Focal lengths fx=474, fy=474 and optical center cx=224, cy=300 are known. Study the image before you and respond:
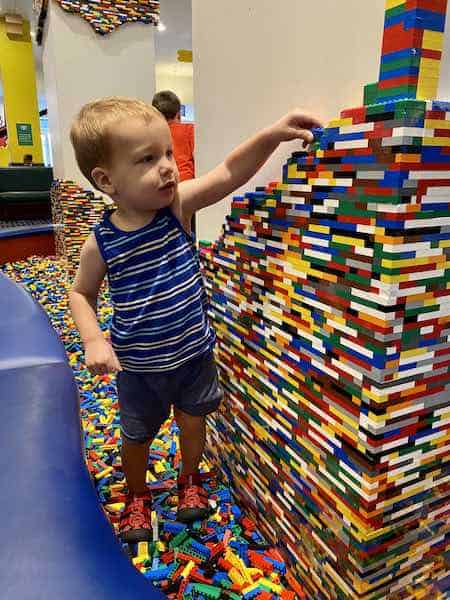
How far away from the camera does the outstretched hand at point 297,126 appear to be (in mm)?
729

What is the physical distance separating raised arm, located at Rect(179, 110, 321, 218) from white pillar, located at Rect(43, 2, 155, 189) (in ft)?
8.78

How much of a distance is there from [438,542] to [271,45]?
0.91 m

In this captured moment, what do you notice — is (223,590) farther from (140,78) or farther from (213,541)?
(140,78)

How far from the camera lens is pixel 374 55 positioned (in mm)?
642

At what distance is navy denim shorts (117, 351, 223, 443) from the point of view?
1025 millimetres

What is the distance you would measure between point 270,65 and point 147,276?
0.46 metres

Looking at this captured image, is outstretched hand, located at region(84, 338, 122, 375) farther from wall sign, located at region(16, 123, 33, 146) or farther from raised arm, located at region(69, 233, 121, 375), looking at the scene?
wall sign, located at region(16, 123, 33, 146)

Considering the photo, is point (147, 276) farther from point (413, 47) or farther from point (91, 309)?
point (413, 47)

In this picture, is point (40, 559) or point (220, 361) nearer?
point (40, 559)

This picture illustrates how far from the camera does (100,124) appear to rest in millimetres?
857

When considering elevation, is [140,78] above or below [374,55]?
above

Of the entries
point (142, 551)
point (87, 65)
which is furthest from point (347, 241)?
point (87, 65)

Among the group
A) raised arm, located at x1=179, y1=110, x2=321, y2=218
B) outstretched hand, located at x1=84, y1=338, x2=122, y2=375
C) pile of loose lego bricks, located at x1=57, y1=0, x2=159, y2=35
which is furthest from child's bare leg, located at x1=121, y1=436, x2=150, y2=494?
pile of loose lego bricks, located at x1=57, y1=0, x2=159, y2=35

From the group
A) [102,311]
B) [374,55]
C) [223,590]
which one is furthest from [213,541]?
[102,311]
